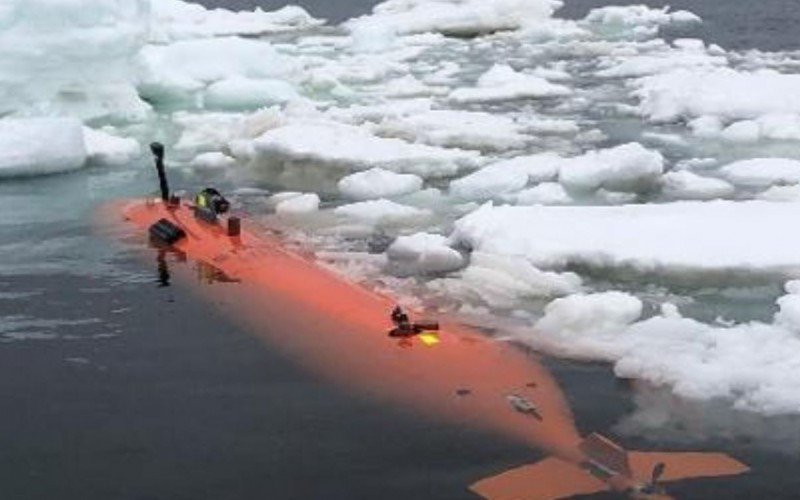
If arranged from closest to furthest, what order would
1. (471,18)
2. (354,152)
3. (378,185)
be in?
(378,185) < (354,152) < (471,18)

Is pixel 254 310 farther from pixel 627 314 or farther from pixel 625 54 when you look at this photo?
pixel 625 54

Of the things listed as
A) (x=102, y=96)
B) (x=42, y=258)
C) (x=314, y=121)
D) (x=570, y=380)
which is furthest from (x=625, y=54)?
(x=570, y=380)

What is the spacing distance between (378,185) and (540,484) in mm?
6365

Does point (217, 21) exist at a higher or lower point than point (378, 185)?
higher

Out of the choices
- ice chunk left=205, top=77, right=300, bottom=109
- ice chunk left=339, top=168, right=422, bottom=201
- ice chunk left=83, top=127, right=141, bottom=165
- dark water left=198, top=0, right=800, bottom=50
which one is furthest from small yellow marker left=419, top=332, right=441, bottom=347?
dark water left=198, top=0, right=800, bottom=50

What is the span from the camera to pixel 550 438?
21.3 ft

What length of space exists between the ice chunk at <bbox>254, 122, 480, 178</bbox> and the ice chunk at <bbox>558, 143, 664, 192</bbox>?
5.27 ft

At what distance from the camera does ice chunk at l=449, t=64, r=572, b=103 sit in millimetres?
18094

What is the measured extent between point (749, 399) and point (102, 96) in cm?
1232

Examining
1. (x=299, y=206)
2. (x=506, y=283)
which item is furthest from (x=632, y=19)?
(x=506, y=283)

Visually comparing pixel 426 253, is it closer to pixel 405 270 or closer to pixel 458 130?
pixel 405 270

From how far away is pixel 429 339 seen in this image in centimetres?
772

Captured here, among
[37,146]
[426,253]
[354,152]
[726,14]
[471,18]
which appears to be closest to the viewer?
[426,253]

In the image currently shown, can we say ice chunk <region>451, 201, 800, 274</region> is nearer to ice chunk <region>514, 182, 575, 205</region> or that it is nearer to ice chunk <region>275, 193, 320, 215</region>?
ice chunk <region>514, 182, 575, 205</region>
